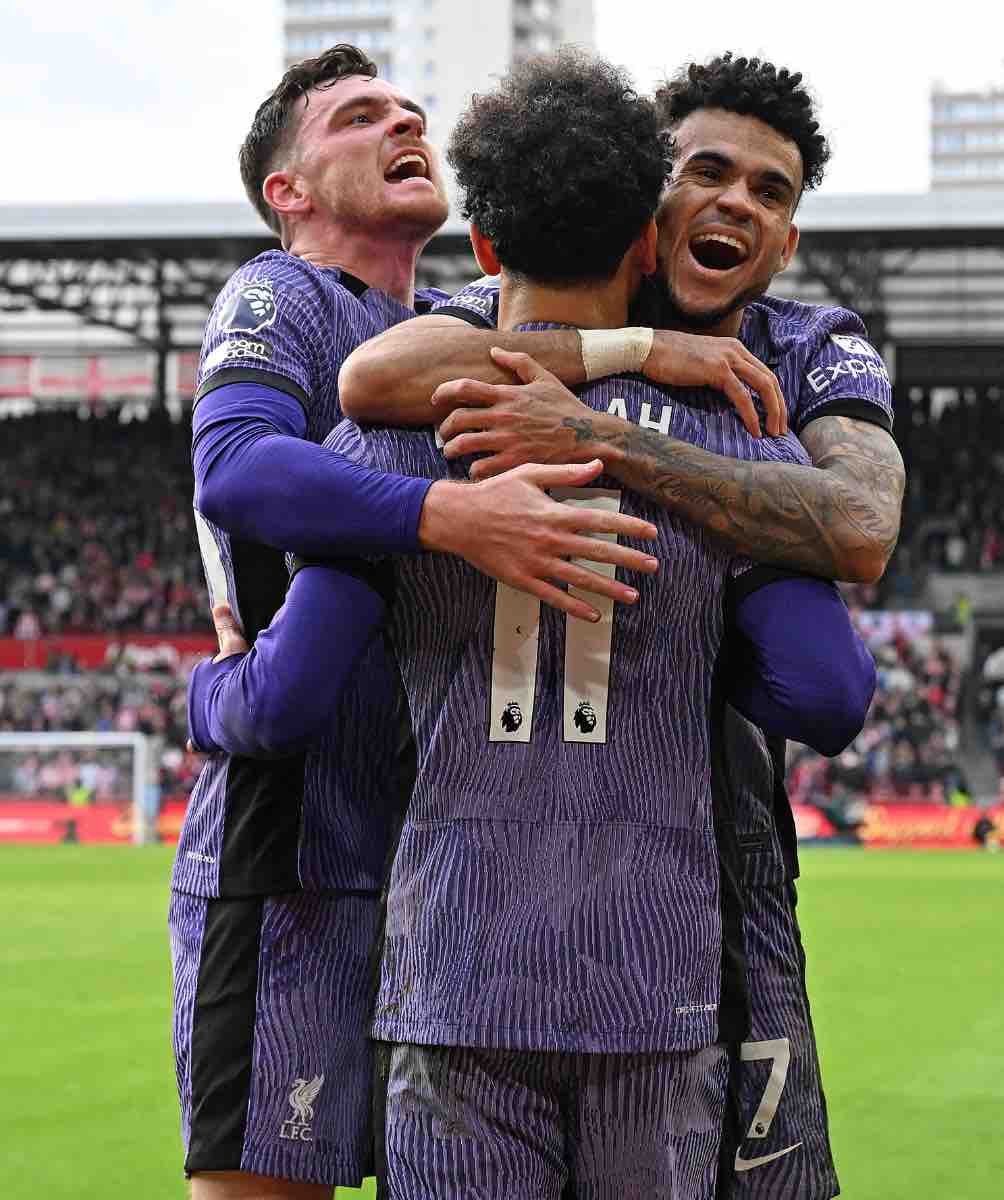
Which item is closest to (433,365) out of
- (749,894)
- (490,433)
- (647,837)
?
(490,433)

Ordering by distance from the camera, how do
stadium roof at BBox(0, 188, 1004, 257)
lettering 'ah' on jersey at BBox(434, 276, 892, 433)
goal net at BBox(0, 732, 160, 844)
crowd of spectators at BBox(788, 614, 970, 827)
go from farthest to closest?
stadium roof at BBox(0, 188, 1004, 257)
crowd of spectators at BBox(788, 614, 970, 827)
goal net at BBox(0, 732, 160, 844)
lettering 'ah' on jersey at BBox(434, 276, 892, 433)

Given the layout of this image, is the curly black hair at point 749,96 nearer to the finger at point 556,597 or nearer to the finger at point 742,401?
the finger at point 742,401

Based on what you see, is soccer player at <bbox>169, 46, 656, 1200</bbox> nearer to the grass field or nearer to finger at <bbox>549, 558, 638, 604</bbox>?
finger at <bbox>549, 558, 638, 604</bbox>

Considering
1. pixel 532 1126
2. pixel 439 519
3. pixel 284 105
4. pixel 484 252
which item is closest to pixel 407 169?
pixel 284 105

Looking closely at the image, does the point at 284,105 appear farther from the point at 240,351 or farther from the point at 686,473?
the point at 686,473

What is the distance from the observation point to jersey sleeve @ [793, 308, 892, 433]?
7.89ft

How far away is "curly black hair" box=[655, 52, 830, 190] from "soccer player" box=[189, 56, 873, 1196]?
0.52 meters

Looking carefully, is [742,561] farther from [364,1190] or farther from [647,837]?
[364,1190]

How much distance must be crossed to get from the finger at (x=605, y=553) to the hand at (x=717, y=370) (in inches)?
10.2

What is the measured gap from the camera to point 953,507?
99.0ft

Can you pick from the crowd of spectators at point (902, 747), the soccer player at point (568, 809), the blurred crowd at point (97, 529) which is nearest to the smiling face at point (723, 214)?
the soccer player at point (568, 809)

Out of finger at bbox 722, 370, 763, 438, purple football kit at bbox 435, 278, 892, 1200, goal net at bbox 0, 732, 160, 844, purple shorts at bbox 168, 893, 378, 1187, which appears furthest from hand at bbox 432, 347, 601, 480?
goal net at bbox 0, 732, 160, 844

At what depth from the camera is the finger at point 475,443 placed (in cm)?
205

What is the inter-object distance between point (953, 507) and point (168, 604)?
14684 mm
